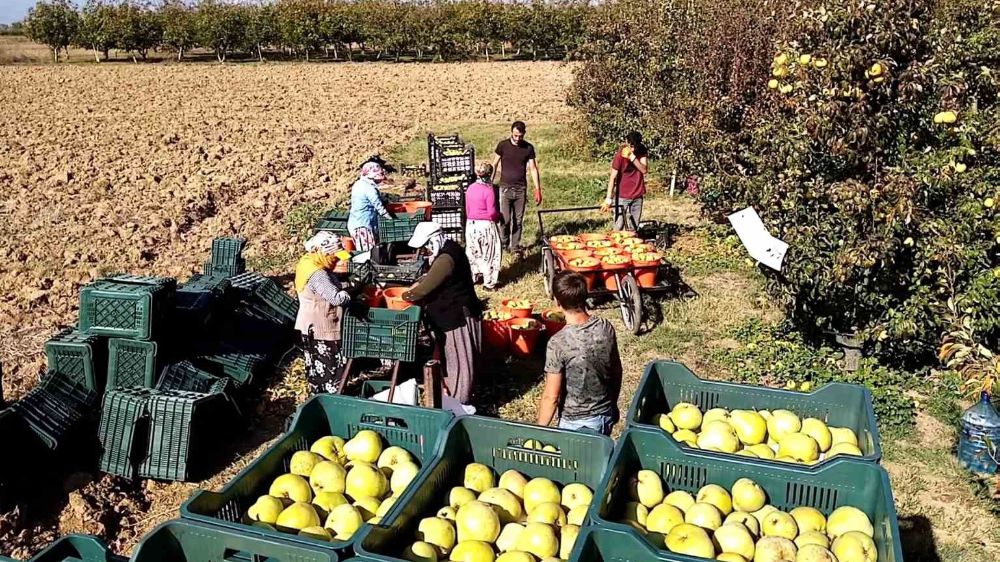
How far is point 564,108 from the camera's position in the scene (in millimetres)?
27953

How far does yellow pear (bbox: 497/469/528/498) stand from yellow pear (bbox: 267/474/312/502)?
0.92m

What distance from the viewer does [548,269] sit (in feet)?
32.8

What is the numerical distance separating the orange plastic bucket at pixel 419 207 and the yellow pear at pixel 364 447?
22.1 ft

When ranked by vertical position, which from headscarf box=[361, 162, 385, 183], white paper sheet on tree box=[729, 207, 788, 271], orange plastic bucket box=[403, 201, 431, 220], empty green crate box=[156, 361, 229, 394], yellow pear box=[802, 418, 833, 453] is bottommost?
empty green crate box=[156, 361, 229, 394]

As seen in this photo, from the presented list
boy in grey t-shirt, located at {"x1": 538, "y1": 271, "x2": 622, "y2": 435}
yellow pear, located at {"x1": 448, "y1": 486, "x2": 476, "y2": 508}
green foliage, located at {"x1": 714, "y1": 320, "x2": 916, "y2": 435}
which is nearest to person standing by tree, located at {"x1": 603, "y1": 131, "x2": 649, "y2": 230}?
green foliage, located at {"x1": 714, "y1": 320, "x2": 916, "y2": 435}

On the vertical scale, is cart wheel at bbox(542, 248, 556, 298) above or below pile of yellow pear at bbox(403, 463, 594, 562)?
below

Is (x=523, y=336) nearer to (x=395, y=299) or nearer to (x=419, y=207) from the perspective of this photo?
(x=395, y=299)

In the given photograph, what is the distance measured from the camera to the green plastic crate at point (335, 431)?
374 centimetres

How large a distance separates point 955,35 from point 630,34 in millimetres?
10554

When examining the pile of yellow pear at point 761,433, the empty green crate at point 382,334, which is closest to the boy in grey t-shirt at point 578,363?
the pile of yellow pear at point 761,433

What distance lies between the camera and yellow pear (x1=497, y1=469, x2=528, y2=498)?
3877 millimetres

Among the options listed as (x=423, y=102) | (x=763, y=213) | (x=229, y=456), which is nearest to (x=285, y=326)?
(x=229, y=456)

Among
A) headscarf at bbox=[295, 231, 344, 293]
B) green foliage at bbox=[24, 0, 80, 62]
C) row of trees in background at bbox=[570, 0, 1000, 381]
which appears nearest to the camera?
row of trees in background at bbox=[570, 0, 1000, 381]

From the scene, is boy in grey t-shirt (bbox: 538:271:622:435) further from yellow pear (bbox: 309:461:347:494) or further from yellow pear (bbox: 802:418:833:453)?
yellow pear (bbox: 309:461:347:494)
